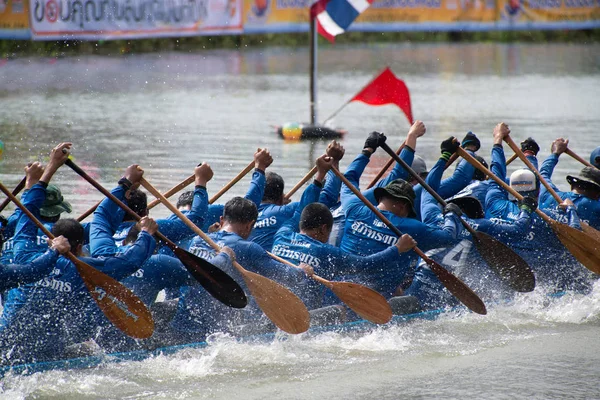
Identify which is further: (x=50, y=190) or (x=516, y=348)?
(x=516, y=348)

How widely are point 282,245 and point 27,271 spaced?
1960mm

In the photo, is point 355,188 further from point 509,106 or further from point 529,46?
point 529,46

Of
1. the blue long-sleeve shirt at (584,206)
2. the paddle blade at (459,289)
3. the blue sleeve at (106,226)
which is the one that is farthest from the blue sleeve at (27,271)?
the blue long-sleeve shirt at (584,206)

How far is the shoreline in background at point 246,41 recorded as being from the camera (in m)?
23.9

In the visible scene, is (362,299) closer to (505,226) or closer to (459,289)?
(459,289)

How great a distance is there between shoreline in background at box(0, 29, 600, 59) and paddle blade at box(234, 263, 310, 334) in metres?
18.0

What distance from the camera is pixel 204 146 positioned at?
1489 cm

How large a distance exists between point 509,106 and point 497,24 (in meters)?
12.4

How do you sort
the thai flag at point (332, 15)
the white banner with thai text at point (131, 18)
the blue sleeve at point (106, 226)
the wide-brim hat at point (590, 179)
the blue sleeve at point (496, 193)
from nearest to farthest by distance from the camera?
the blue sleeve at point (106, 226) → the blue sleeve at point (496, 193) → the wide-brim hat at point (590, 179) → the thai flag at point (332, 15) → the white banner with thai text at point (131, 18)

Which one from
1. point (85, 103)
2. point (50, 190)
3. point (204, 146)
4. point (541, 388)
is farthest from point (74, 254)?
point (85, 103)

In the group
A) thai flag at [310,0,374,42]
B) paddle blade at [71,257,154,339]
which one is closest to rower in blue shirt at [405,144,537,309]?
paddle blade at [71,257,154,339]

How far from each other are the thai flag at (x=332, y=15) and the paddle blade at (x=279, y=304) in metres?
10.3

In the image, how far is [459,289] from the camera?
7301 mm

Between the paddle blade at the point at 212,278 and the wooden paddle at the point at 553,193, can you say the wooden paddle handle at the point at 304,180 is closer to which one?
the paddle blade at the point at 212,278
